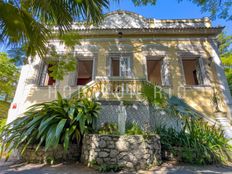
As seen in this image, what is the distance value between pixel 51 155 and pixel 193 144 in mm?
4035

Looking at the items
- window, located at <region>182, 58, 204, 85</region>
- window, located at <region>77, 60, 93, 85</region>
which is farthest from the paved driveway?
window, located at <region>77, 60, 93, 85</region>

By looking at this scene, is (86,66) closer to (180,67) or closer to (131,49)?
(131,49)

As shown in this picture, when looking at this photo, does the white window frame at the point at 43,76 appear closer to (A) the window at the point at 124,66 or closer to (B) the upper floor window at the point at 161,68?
(A) the window at the point at 124,66

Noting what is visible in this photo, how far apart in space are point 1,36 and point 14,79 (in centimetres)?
939

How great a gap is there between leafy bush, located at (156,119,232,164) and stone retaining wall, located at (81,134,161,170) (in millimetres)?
699

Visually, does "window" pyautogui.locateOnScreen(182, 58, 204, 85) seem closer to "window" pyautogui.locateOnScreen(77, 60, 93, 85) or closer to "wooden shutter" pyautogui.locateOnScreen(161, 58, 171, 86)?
"wooden shutter" pyautogui.locateOnScreen(161, 58, 171, 86)

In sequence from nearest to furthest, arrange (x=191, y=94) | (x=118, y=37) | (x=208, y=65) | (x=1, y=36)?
1. (x=1, y=36)
2. (x=191, y=94)
3. (x=208, y=65)
4. (x=118, y=37)

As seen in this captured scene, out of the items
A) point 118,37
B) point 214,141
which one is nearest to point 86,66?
point 118,37

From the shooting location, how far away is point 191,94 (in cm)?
664

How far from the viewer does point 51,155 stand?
13.3ft

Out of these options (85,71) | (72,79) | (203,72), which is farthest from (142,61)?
(85,71)

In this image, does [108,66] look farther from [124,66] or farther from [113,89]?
[113,89]

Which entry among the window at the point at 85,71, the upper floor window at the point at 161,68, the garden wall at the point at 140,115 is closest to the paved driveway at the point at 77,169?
A: the garden wall at the point at 140,115

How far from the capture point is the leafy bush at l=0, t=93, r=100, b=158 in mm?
3960
